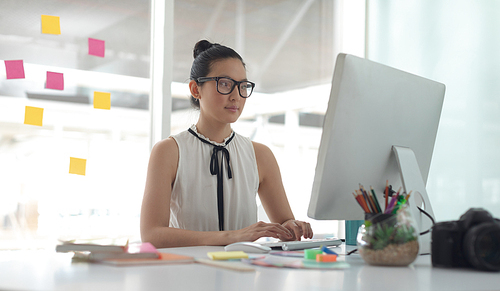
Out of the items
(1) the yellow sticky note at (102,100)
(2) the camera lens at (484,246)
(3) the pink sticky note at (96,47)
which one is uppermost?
(3) the pink sticky note at (96,47)

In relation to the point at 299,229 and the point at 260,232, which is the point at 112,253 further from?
the point at 299,229

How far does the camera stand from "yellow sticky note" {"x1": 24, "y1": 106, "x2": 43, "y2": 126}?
6.64 feet

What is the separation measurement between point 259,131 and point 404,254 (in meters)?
1.93

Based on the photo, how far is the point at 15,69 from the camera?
2002mm

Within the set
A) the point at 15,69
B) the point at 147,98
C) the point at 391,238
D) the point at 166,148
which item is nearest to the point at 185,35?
the point at 147,98

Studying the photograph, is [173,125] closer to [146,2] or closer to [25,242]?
[146,2]

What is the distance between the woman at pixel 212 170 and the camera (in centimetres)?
147

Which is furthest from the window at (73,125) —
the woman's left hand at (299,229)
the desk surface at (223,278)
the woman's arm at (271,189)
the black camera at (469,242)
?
the black camera at (469,242)

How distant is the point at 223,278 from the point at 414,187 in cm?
57

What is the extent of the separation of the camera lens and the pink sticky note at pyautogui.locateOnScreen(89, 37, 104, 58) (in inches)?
75.0

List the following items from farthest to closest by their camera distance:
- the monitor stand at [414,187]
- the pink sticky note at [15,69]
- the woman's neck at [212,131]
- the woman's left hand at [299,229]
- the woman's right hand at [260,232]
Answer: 1. the pink sticky note at [15,69]
2. the woman's neck at [212,131]
3. the woman's left hand at [299,229]
4. the woman's right hand at [260,232]
5. the monitor stand at [414,187]

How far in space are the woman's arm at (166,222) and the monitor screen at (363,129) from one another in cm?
29

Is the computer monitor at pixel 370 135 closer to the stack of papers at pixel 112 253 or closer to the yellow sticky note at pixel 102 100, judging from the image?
the stack of papers at pixel 112 253

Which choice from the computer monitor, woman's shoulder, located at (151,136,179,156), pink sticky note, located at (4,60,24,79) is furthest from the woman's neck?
pink sticky note, located at (4,60,24,79)
